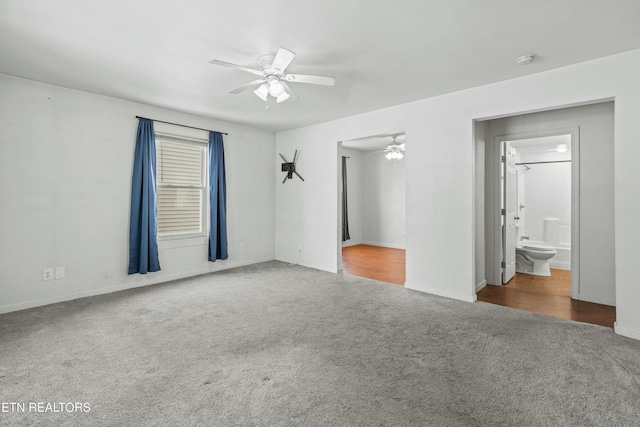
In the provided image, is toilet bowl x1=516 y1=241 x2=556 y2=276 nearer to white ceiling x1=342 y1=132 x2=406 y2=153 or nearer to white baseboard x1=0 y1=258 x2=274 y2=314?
white ceiling x1=342 y1=132 x2=406 y2=153

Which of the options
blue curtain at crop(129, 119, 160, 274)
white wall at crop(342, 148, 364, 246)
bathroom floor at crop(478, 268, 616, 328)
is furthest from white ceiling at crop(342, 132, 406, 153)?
blue curtain at crop(129, 119, 160, 274)

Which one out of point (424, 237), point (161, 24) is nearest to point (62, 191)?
point (161, 24)

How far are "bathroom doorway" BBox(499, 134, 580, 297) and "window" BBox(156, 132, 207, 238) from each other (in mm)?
4678

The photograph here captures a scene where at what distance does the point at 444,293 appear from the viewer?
394 centimetres

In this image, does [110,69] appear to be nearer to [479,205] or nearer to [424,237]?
[424,237]

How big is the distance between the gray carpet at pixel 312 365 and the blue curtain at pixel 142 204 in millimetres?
705

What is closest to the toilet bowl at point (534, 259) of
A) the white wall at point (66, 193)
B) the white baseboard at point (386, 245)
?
the white baseboard at point (386, 245)

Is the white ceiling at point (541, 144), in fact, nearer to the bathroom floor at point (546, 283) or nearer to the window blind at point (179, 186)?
the bathroom floor at point (546, 283)

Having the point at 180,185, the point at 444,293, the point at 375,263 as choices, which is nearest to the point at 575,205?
the point at 444,293

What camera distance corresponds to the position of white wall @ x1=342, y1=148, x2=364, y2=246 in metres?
8.27

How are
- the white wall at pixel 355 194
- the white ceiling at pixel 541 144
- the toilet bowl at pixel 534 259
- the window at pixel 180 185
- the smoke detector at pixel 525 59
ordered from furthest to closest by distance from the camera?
the white wall at pixel 355 194, the white ceiling at pixel 541 144, the toilet bowl at pixel 534 259, the window at pixel 180 185, the smoke detector at pixel 525 59

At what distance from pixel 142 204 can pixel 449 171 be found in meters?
4.11

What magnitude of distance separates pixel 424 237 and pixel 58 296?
4584mm

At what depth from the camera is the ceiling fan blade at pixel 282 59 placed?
94.7 inches
